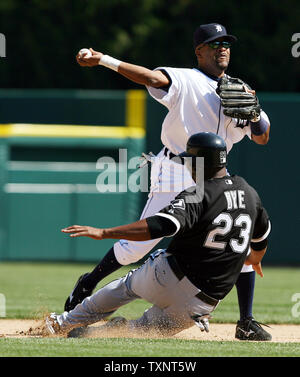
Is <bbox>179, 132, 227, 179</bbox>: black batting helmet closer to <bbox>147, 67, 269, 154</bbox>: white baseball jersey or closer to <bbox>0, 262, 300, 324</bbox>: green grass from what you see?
<bbox>147, 67, 269, 154</bbox>: white baseball jersey

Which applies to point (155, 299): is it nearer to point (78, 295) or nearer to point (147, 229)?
point (147, 229)

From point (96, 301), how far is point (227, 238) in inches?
37.7

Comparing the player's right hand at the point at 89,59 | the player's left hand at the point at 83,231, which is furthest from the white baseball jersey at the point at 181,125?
the player's left hand at the point at 83,231

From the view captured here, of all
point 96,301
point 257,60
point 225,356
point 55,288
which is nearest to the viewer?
point 225,356

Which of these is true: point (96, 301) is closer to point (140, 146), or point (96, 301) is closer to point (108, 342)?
point (108, 342)

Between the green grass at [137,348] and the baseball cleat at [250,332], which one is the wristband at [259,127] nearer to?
the baseball cleat at [250,332]

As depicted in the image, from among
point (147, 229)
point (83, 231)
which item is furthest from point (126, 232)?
point (83, 231)

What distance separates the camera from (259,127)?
553cm

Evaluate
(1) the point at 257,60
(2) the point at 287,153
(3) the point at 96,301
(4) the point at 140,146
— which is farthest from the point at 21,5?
(3) the point at 96,301

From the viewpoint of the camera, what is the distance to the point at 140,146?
12.2m

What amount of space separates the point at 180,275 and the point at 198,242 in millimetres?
230

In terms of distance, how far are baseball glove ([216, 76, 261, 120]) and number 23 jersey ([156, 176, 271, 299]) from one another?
615mm

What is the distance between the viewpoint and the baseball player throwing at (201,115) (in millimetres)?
5363

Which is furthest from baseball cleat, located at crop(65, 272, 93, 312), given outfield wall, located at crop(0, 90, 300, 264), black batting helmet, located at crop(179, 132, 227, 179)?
outfield wall, located at crop(0, 90, 300, 264)
